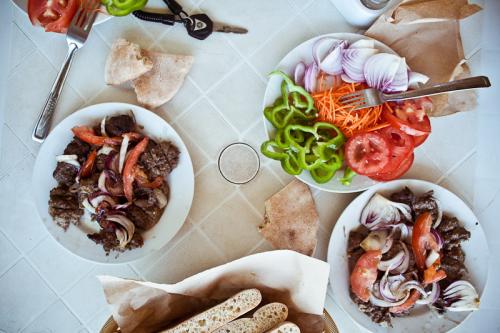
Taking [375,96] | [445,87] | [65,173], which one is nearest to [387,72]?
[375,96]

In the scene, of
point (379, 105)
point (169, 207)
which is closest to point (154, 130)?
point (169, 207)

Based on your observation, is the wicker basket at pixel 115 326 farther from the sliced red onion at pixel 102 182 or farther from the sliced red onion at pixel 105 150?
the sliced red onion at pixel 105 150

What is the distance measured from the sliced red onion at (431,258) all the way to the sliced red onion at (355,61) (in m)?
0.65

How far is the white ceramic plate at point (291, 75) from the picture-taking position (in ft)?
5.34

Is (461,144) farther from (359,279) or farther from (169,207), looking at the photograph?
(169,207)

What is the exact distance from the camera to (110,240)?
156 centimetres

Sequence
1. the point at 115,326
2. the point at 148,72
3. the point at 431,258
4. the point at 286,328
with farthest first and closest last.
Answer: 1. the point at 148,72
2. the point at 431,258
3. the point at 115,326
4. the point at 286,328

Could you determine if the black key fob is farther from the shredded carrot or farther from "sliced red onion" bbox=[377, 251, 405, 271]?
"sliced red onion" bbox=[377, 251, 405, 271]

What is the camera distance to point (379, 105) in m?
1.58

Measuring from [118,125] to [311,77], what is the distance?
70 cm

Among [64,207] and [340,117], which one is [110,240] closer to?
[64,207]

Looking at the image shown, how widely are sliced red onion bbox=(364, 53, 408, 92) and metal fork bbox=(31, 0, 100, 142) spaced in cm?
100

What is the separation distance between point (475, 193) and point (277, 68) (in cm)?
91

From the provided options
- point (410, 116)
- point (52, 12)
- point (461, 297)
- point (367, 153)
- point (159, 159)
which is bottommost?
point (461, 297)
